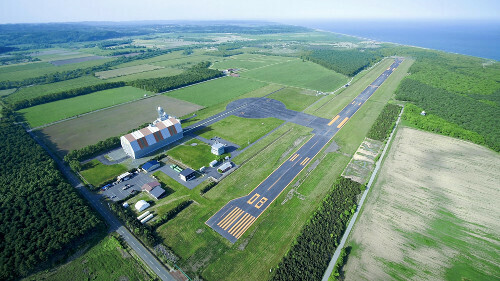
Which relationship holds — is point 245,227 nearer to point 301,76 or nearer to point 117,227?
point 117,227

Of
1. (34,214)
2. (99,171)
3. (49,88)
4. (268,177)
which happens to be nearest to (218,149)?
(268,177)

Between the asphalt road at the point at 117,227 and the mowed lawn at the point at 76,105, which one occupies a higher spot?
the mowed lawn at the point at 76,105

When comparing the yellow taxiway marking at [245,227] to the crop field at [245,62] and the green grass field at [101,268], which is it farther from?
the crop field at [245,62]

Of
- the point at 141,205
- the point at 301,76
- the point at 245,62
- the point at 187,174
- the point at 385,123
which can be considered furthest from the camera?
the point at 245,62

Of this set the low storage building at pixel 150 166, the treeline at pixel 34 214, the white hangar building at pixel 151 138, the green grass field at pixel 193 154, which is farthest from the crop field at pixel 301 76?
the treeline at pixel 34 214

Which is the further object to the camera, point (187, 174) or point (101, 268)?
point (187, 174)

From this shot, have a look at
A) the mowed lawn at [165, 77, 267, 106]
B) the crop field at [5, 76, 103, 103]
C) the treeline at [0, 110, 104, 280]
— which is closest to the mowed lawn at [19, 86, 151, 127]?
the crop field at [5, 76, 103, 103]

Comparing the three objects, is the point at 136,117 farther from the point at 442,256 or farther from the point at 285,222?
the point at 442,256
